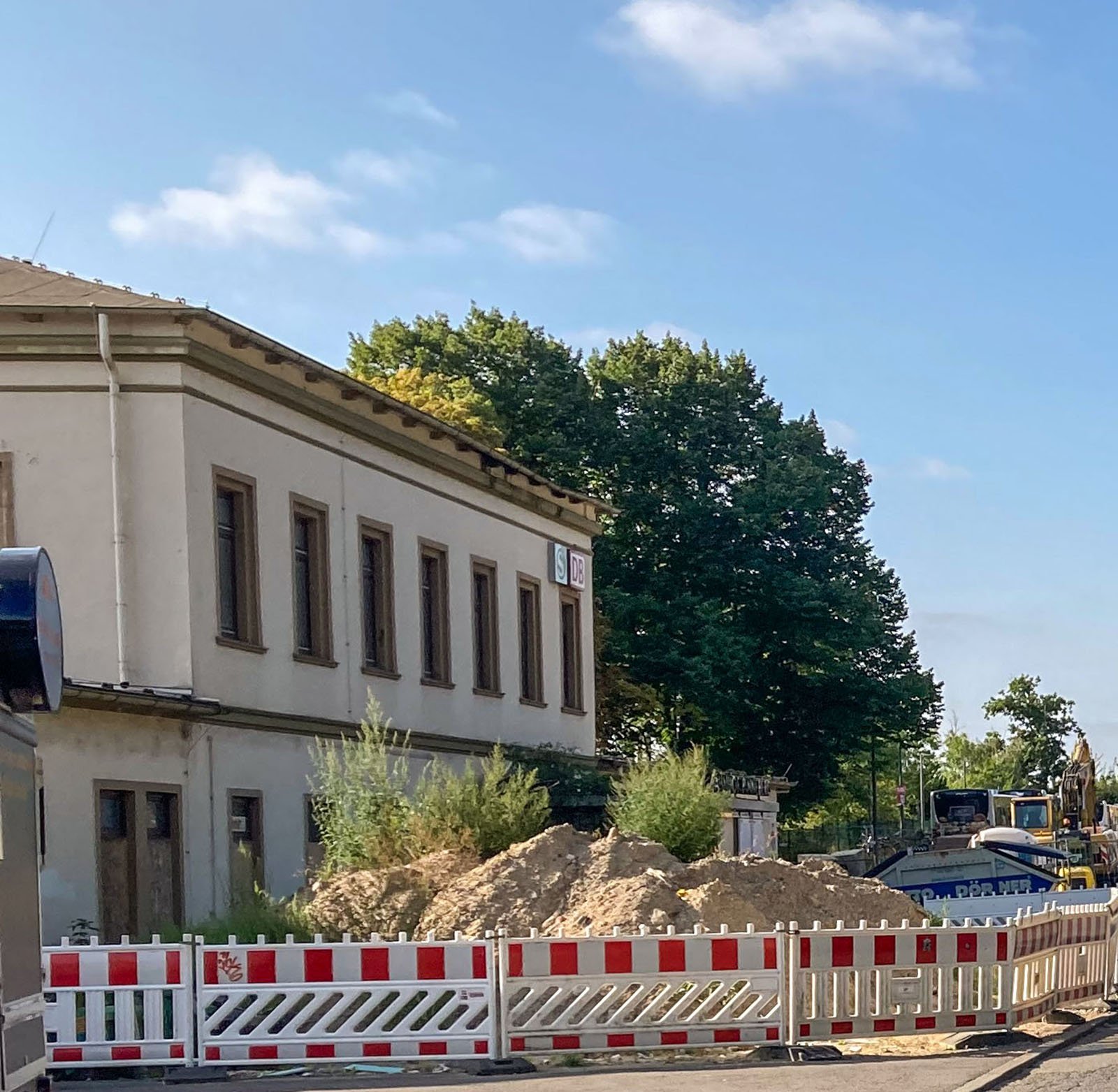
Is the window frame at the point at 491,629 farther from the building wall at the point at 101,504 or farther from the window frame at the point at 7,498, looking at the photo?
the window frame at the point at 7,498

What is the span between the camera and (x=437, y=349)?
193 feet

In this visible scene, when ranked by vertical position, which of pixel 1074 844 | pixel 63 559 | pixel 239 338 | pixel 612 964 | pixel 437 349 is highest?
pixel 437 349

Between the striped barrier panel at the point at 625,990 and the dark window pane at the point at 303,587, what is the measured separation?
554 inches

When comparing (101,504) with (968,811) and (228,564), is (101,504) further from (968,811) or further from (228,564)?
(968,811)

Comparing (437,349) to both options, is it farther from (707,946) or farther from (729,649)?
(707,946)

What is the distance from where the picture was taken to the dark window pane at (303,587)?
94.8 ft

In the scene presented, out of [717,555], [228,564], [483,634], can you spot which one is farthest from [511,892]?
[717,555]

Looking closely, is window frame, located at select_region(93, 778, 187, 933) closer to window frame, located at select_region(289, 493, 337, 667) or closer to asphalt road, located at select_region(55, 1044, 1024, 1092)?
window frame, located at select_region(289, 493, 337, 667)

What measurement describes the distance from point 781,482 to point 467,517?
73.9 ft

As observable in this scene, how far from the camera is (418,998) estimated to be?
1502cm

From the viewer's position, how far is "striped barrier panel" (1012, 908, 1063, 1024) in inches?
647

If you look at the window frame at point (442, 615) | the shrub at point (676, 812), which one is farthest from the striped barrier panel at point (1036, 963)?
the window frame at point (442, 615)

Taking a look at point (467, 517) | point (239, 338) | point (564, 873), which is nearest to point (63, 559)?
point (239, 338)

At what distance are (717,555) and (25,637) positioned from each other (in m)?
48.9
